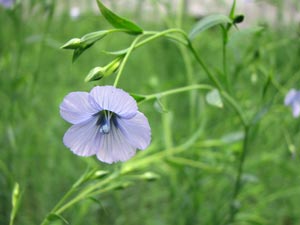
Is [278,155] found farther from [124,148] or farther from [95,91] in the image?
[95,91]

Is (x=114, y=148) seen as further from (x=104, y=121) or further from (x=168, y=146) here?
(x=168, y=146)

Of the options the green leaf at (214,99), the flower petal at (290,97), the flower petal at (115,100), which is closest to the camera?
the flower petal at (115,100)

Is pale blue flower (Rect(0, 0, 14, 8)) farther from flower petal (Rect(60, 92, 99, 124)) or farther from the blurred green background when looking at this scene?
flower petal (Rect(60, 92, 99, 124))

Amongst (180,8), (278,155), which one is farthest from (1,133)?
(278,155)

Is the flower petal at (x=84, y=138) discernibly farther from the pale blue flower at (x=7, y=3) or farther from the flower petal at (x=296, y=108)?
the pale blue flower at (x=7, y=3)

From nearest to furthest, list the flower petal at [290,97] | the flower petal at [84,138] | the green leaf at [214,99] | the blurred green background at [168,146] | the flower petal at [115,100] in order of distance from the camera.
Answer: the flower petal at [115,100] → the flower petal at [84,138] → the green leaf at [214,99] → the flower petal at [290,97] → the blurred green background at [168,146]

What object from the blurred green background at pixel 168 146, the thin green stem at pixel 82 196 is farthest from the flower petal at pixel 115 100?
the blurred green background at pixel 168 146

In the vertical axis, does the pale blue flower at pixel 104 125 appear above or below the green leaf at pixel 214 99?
→ above
